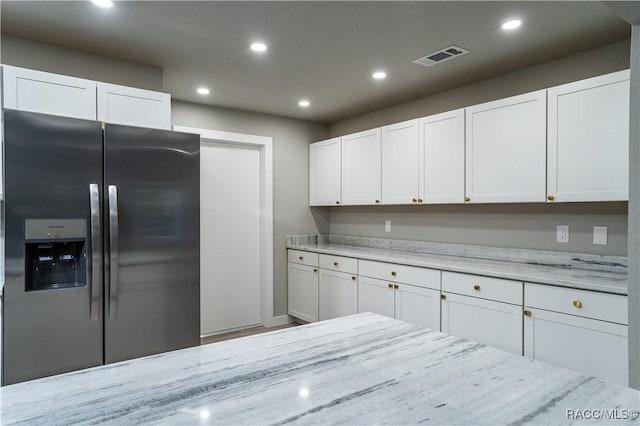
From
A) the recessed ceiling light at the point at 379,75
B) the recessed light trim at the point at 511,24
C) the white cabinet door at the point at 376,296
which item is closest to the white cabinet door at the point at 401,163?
the recessed ceiling light at the point at 379,75

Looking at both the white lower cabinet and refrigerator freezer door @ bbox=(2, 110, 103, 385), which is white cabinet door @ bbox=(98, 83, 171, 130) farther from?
the white lower cabinet

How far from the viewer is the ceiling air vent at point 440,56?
8.51 feet

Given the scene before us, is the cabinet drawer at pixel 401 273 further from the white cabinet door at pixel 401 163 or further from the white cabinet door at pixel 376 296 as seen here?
the white cabinet door at pixel 401 163

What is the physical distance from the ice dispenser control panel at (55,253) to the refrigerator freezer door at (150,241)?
0.45 ft

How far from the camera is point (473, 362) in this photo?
1.00m

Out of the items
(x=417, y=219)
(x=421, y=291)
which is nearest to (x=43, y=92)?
(x=421, y=291)

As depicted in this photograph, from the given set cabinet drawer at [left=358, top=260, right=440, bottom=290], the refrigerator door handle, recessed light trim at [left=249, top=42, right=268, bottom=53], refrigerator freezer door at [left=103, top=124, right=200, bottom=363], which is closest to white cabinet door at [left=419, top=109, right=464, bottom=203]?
cabinet drawer at [left=358, top=260, right=440, bottom=290]

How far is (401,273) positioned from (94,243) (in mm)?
2198

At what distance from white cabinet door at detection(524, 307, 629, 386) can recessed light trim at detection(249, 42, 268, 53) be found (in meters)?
2.37

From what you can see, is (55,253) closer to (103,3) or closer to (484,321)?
(103,3)

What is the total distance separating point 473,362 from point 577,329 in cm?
150

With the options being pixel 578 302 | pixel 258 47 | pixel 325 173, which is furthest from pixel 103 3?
pixel 578 302

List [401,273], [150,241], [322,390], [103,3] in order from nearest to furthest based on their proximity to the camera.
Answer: [322,390]
[103,3]
[150,241]
[401,273]

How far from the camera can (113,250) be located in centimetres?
218
